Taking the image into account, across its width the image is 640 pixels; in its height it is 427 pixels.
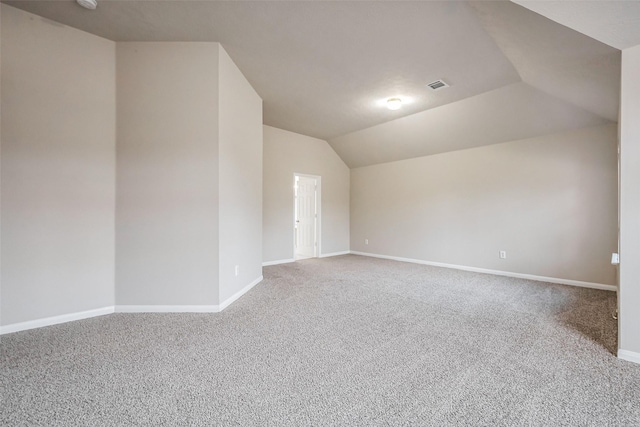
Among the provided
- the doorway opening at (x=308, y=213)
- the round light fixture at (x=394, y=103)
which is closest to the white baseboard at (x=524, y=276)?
the doorway opening at (x=308, y=213)

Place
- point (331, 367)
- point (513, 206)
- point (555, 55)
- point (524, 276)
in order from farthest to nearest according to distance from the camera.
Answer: point (513, 206) → point (524, 276) → point (555, 55) → point (331, 367)

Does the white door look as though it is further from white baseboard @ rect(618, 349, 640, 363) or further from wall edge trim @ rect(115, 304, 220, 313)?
white baseboard @ rect(618, 349, 640, 363)

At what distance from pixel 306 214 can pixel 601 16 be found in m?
5.55

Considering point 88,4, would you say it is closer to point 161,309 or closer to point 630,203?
point 161,309

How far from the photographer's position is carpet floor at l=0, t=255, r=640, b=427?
1.52 meters

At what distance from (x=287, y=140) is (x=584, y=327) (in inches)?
211

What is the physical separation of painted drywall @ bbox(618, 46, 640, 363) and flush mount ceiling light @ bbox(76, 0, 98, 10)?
168 inches

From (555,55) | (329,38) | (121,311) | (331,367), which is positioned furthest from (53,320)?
(555,55)

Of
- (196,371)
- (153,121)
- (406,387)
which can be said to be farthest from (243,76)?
(406,387)

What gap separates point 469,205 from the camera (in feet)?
17.4

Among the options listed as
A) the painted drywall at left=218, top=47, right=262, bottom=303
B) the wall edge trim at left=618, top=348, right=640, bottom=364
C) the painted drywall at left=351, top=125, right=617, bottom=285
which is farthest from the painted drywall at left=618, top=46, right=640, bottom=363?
the painted drywall at left=218, top=47, right=262, bottom=303

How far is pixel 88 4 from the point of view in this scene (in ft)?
7.98

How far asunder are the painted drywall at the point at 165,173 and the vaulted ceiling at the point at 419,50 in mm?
320

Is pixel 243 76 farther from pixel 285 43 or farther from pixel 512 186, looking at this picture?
pixel 512 186
